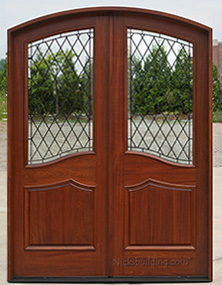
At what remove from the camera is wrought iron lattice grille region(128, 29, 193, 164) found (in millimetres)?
3918

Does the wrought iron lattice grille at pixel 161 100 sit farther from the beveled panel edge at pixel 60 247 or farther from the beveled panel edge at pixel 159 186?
the beveled panel edge at pixel 60 247

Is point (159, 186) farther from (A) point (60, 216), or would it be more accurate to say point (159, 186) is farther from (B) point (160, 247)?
(A) point (60, 216)

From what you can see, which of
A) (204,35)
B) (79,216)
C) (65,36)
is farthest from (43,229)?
(204,35)

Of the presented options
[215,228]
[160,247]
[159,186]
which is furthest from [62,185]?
[215,228]

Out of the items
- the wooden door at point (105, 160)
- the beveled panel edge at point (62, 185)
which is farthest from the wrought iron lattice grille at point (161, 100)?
the beveled panel edge at point (62, 185)

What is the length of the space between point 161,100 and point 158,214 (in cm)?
103

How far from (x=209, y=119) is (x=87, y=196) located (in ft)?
4.18

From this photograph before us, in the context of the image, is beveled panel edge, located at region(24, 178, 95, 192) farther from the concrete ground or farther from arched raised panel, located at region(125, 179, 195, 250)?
the concrete ground

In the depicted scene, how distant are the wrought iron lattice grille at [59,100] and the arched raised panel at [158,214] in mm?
641

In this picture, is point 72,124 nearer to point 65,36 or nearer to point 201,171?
point 65,36

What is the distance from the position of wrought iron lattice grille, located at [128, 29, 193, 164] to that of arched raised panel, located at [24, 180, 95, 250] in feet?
2.17

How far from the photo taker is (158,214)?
3877 millimetres

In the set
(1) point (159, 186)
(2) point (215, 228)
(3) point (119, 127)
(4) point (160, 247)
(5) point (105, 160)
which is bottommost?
(2) point (215, 228)

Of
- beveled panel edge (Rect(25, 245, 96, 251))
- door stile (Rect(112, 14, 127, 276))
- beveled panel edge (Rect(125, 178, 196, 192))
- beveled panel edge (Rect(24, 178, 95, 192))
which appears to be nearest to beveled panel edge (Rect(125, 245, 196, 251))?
door stile (Rect(112, 14, 127, 276))
